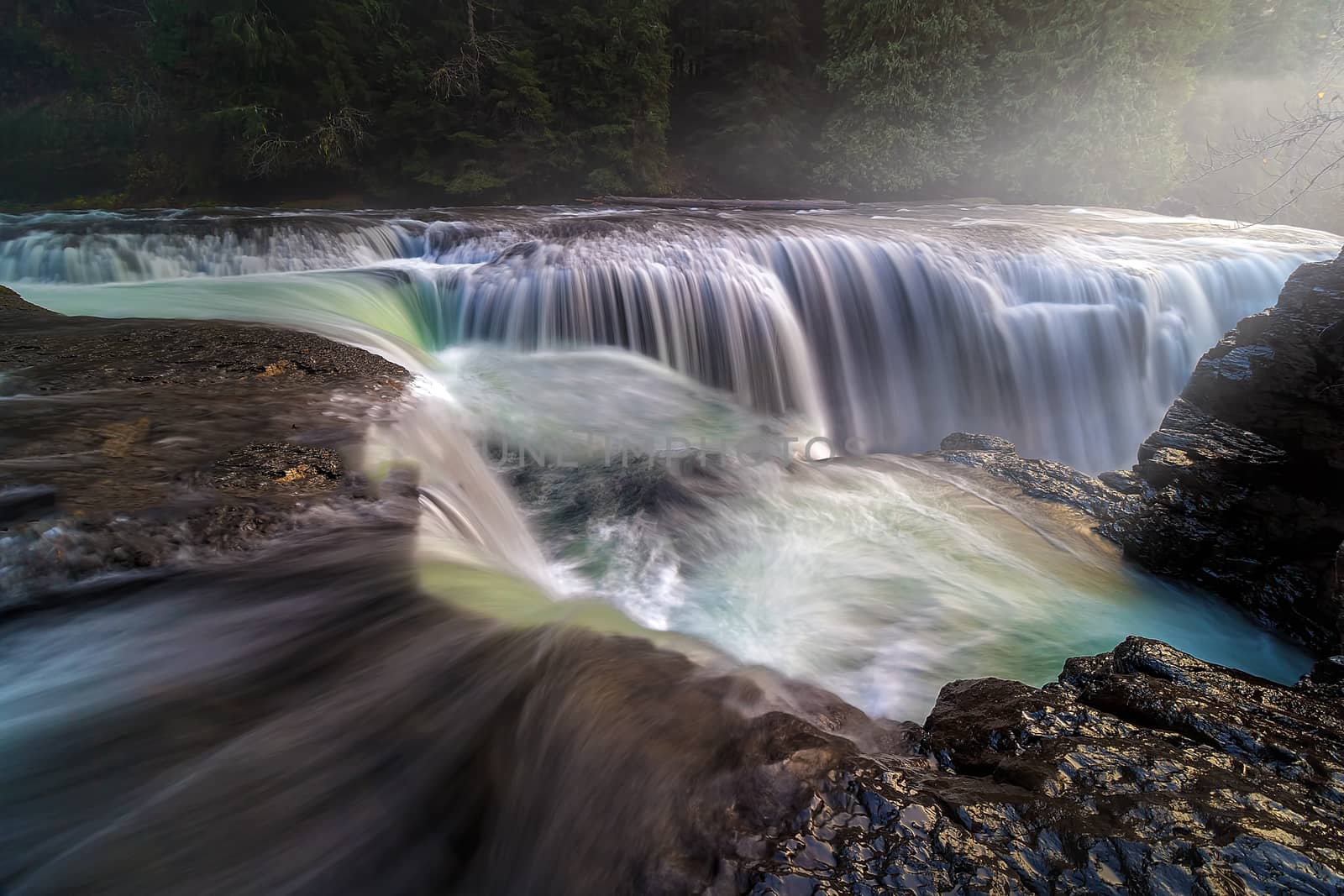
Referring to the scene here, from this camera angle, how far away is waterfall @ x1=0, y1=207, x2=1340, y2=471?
6.89 metres

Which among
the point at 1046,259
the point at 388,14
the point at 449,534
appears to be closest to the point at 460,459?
the point at 449,534

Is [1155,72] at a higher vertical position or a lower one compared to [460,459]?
higher

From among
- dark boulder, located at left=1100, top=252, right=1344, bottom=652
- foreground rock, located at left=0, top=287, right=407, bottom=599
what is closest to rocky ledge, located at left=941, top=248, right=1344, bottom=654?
dark boulder, located at left=1100, top=252, right=1344, bottom=652

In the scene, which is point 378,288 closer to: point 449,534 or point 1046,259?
point 449,534

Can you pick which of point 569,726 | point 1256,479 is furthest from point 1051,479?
point 569,726

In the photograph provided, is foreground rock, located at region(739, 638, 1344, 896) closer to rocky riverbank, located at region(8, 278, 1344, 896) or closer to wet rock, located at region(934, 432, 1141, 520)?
rocky riverbank, located at region(8, 278, 1344, 896)

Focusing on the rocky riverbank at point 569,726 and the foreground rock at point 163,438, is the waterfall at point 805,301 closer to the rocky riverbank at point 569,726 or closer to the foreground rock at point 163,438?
the foreground rock at point 163,438

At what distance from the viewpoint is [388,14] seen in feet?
47.7

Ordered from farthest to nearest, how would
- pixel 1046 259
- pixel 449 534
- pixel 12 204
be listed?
1. pixel 12 204
2. pixel 1046 259
3. pixel 449 534

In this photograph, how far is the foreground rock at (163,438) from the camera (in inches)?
84.7

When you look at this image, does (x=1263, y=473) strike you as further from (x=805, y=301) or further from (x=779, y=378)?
(x=805, y=301)

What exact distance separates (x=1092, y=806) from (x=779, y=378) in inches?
226

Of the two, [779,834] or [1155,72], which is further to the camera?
[1155,72]

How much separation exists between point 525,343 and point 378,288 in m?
1.47
